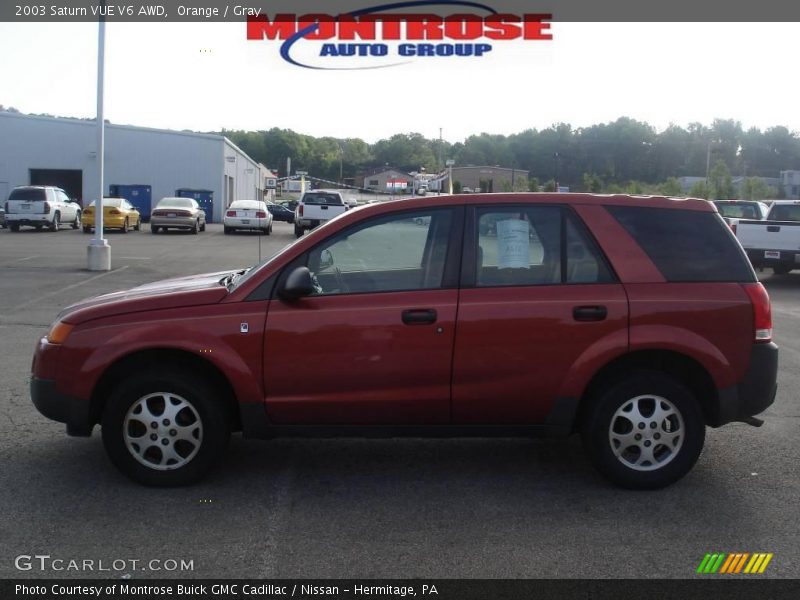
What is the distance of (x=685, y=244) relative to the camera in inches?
208

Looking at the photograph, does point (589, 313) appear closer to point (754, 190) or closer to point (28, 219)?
point (28, 219)

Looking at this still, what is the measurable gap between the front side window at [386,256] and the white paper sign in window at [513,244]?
33cm

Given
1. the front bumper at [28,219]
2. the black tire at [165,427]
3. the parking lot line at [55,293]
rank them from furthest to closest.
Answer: the front bumper at [28,219] → the parking lot line at [55,293] → the black tire at [165,427]

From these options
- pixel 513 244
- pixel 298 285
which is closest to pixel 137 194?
pixel 298 285

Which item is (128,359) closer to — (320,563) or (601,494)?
(320,563)

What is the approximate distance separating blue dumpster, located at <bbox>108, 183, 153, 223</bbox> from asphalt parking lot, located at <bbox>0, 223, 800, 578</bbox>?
4347 cm

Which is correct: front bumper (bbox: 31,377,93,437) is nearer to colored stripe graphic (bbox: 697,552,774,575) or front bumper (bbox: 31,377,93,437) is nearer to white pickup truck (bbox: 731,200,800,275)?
colored stripe graphic (bbox: 697,552,774,575)

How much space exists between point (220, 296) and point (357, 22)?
15682 millimetres

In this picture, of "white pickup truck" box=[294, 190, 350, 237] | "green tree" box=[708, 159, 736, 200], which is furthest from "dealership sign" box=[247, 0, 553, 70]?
"green tree" box=[708, 159, 736, 200]

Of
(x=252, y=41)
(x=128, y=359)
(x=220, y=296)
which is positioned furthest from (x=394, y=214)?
(x=252, y=41)

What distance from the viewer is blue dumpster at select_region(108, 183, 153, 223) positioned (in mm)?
48062

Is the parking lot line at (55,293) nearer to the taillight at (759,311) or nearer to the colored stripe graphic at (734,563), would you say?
the taillight at (759,311)

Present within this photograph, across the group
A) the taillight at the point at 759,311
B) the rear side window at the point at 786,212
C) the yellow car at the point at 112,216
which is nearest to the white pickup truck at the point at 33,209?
the yellow car at the point at 112,216

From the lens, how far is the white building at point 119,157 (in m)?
49.6
